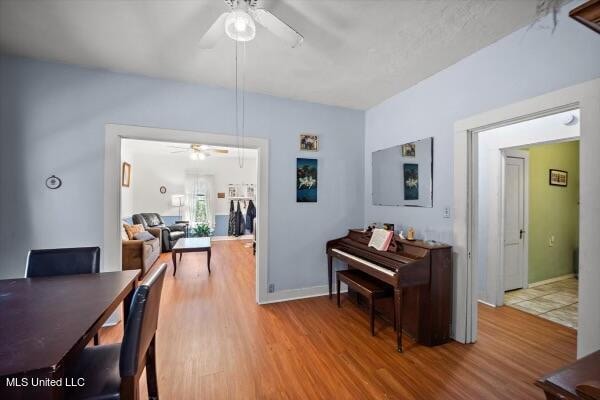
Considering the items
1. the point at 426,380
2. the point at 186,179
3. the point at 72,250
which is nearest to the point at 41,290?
the point at 72,250

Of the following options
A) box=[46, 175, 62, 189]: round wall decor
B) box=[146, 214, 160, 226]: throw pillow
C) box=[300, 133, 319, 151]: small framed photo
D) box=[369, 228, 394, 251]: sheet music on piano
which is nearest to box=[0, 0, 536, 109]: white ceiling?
box=[300, 133, 319, 151]: small framed photo

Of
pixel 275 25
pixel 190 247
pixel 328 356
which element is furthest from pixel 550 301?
pixel 190 247

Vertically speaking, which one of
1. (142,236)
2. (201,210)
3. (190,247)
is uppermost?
(201,210)

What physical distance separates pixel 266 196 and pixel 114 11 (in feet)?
6.61

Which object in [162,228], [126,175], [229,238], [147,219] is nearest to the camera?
[126,175]

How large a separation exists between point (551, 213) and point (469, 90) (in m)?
3.03

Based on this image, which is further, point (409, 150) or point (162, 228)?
point (162, 228)

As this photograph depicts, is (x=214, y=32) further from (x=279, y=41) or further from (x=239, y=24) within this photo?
(x=279, y=41)

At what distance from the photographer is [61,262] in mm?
1740

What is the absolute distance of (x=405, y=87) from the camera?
2.73 metres

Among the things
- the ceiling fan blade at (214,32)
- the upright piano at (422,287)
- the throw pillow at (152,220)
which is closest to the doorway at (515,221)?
the upright piano at (422,287)

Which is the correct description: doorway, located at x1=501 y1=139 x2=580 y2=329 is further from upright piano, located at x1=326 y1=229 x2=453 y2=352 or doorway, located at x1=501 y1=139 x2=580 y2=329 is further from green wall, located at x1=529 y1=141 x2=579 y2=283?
upright piano, located at x1=326 y1=229 x2=453 y2=352

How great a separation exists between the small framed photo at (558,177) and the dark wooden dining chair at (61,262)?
18.7 ft

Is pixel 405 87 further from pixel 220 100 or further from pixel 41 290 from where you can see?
pixel 41 290
